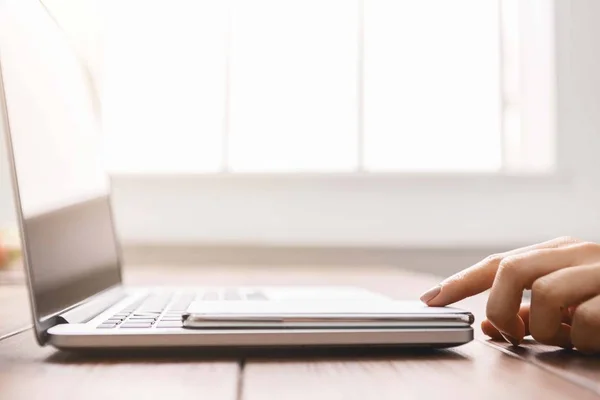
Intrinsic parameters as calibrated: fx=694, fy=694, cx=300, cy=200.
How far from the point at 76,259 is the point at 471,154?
5.68 ft

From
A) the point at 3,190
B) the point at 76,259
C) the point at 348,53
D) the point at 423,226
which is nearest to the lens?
the point at 76,259

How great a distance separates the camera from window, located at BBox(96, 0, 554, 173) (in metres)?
2.16

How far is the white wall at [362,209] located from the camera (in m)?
1.96

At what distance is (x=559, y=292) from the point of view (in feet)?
1.62

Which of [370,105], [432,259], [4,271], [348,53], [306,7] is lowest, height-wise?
[432,259]

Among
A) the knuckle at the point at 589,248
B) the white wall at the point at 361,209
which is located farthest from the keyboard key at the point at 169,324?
the white wall at the point at 361,209

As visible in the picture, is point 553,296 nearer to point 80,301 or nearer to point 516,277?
point 516,277

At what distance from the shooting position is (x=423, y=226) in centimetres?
199

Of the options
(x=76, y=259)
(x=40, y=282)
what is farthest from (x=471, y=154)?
(x=40, y=282)

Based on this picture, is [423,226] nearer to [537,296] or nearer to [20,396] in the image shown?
[537,296]

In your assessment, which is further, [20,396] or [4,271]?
[4,271]

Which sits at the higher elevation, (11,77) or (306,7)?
(306,7)

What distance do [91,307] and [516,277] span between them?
36cm

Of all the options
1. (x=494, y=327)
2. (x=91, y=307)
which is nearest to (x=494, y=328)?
(x=494, y=327)
